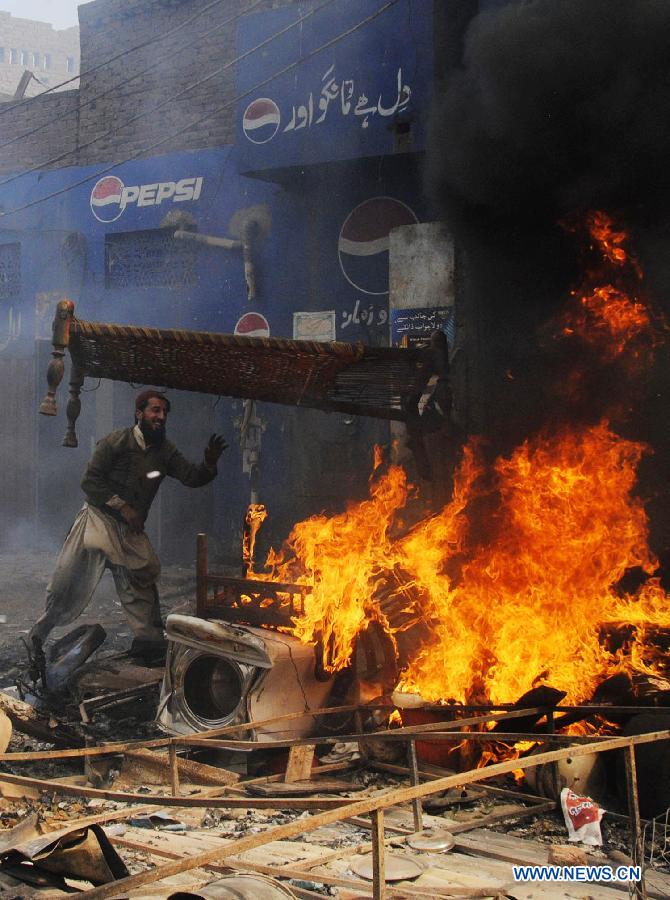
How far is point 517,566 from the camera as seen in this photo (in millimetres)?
8055

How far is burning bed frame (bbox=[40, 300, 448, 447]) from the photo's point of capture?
6.45m

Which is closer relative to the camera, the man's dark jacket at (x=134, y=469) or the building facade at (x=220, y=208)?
the man's dark jacket at (x=134, y=469)

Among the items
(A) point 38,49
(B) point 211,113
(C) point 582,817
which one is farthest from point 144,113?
(A) point 38,49

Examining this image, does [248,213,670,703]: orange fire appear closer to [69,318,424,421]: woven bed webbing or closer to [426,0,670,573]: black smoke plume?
[426,0,670,573]: black smoke plume

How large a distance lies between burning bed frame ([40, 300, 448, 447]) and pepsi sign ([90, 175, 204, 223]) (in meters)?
8.26

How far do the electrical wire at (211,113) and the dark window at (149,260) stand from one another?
1331 mm

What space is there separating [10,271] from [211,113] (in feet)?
16.6

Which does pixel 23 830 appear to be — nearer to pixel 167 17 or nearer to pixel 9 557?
pixel 9 557

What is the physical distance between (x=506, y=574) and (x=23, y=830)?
484 cm

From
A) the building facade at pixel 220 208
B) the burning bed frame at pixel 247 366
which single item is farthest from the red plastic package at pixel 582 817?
the building facade at pixel 220 208

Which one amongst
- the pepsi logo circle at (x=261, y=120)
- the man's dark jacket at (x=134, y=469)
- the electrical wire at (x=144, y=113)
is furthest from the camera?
the electrical wire at (x=144, y=113)

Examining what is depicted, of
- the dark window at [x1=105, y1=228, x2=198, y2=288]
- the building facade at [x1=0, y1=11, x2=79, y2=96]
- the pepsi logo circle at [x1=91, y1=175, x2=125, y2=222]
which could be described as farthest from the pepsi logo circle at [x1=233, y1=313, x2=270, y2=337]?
the building facade at [x1=0, y1=11, x2=79, y2=96]

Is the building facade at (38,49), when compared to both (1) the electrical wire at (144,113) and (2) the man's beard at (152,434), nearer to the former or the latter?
(1) the electrical wire at (144,113)

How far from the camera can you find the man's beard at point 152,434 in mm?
8719
